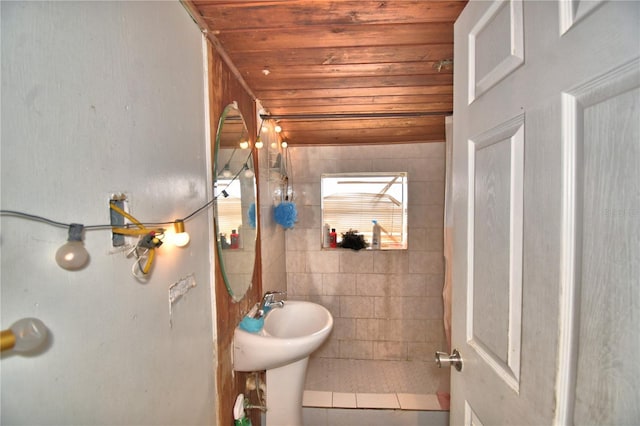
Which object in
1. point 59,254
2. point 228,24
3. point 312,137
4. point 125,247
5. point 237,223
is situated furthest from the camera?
point 312,137

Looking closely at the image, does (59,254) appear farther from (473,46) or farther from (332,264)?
(332,264)

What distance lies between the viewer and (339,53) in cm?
111

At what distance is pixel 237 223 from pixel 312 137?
1331 mm

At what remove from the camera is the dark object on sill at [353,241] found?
247 centimetres

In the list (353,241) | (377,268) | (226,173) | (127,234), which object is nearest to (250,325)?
(226,173)

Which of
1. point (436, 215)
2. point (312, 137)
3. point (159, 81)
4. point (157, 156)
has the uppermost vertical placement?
point (312, 137)

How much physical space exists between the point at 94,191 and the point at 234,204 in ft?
2.29

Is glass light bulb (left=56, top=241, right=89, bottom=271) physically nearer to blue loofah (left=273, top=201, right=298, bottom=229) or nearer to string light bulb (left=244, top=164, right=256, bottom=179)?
string light bulb (left=244, top=164, right=256, bottom=179)

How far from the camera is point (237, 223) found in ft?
3.96

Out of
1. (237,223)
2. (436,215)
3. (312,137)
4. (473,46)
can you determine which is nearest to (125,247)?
(237,223)

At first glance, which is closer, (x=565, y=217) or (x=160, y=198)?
(x=565, y=217)

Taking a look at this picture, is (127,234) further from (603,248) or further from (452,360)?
(452,360)

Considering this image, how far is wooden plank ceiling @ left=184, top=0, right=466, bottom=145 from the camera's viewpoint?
88 cm

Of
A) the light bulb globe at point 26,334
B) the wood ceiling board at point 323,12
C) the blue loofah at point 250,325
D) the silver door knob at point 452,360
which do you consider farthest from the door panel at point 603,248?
the blue loofah at point 250,325
